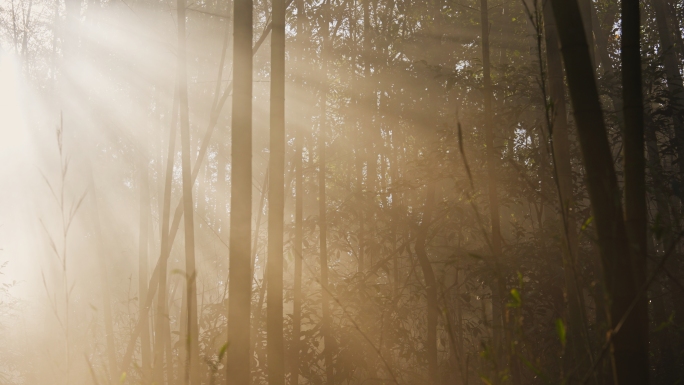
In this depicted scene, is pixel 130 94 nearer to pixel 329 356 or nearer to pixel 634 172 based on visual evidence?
pixel 329 356

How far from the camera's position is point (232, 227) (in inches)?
84.5

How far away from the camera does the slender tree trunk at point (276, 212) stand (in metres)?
2.61

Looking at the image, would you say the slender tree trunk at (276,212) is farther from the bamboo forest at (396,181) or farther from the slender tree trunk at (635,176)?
the slender tree trunk at (635,176)

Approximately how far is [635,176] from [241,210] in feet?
4.85

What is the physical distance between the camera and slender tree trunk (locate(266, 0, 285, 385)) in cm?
261

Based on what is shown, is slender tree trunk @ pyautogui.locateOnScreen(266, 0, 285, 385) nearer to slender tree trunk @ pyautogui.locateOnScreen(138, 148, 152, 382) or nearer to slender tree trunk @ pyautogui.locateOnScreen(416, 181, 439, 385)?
slender tree trunk @ pyautogui.locateOnScreen(416, 181, 439, 385)

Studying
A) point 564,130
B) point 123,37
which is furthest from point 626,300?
point 123,37

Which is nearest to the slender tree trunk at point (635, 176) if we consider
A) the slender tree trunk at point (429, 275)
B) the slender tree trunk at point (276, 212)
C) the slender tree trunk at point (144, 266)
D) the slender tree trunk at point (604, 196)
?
the slender tree trunk at point (604, 196)

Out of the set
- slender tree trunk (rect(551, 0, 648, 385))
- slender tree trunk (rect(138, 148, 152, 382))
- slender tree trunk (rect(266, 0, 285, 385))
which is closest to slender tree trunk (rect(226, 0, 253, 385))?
slender tree trunk (rect(266, 0, 285, 385))

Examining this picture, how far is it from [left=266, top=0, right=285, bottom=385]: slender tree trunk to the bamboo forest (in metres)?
0.01

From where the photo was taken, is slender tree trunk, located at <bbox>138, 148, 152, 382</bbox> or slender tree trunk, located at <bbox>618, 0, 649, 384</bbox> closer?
slender tree trunk, located at <bbox>618, 0, 649, 384</bbox>

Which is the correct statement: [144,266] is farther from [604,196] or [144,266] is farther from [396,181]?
[604,196]

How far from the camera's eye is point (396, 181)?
446cm

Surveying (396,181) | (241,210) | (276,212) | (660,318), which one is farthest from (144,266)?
(660,318)
